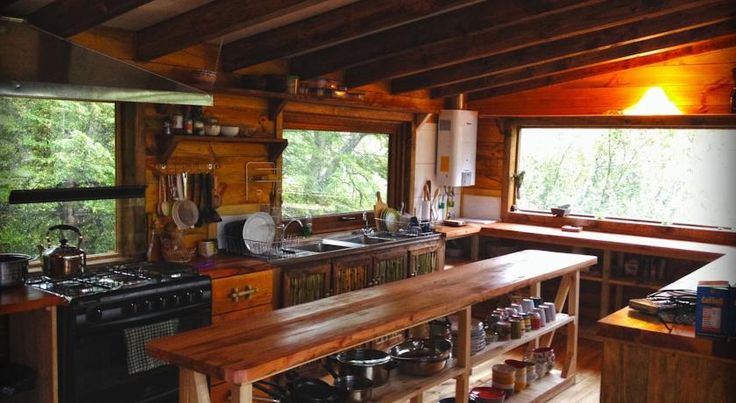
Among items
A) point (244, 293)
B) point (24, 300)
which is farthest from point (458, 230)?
point (24, 300)

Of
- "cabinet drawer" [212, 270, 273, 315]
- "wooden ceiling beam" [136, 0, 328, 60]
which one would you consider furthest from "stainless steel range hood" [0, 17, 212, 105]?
"cabinet drawer" [212, 270, 273, 315]

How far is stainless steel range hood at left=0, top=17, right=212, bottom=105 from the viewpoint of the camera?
3016 millimetres

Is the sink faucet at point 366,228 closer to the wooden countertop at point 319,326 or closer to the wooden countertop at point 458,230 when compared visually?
the wooden countertop at point 458,230

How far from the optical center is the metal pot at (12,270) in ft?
10.1

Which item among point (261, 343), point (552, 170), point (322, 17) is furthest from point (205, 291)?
point (552, 170)

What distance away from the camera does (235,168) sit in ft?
14.5

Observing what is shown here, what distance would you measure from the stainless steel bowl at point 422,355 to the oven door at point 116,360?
117 centimetres

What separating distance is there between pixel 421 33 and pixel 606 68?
2.28 meters

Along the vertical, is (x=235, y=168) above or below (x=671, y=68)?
below

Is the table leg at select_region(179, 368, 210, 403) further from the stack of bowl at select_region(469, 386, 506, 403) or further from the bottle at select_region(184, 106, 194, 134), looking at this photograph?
the bottle at select_region(184, 106, 194, 134)

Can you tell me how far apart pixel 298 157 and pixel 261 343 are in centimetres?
287

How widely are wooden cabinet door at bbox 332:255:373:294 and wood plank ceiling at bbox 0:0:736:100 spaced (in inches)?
52.2

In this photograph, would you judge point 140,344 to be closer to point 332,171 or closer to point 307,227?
point 307,227

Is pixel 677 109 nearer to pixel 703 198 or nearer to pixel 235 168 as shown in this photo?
pixel 703 198
